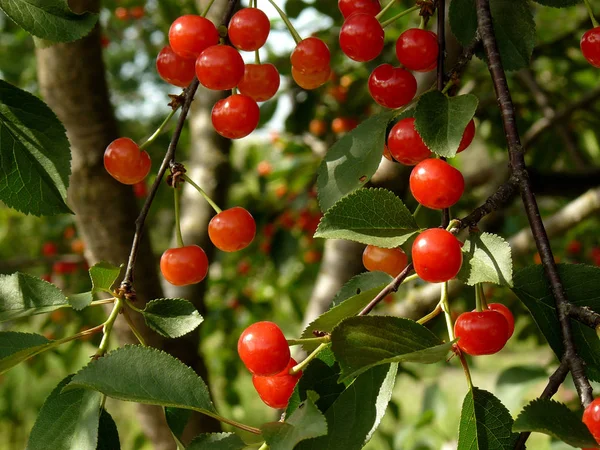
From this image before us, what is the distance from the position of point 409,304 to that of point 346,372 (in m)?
1.54

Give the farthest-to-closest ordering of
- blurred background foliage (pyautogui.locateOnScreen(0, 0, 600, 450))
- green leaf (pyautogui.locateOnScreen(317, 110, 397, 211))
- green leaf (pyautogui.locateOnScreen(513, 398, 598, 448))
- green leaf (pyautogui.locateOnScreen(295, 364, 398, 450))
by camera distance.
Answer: blurred background foliage (pyautogui.locateOnScreen(0, 0, 600, 450)), green leaf (pyautogui.locateOnScreen(317, 110, 397, 211)), green leaf (pyautogui.locateOnScreen(295, 364, 398, 450)), green leaf (pyautogui.locateOnScreen(513, 398, 598, 448))

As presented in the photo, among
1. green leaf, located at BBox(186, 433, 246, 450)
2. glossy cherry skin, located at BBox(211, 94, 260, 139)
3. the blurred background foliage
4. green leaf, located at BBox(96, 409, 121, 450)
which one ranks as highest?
glossy cherry skin, located at BBox(211, 94, 260, 139)

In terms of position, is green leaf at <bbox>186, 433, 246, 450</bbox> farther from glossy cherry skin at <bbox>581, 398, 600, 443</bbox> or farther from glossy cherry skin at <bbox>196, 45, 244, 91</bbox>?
glossy cherry skin at <bbox>196, 45, 244, 91</bbox>

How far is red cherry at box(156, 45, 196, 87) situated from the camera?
1084mm

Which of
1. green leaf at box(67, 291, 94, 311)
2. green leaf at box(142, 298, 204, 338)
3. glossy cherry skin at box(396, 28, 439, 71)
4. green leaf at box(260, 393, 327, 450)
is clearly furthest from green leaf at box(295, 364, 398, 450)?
glossy cherry skin at box(396, 28, 439, 71)

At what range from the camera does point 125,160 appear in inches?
41.1

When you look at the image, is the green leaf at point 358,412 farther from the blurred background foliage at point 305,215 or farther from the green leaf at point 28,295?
the blurred background foliage at point 305,215

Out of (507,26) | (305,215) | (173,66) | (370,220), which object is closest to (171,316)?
(370,220)

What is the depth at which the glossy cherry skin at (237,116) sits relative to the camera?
105 centimetres

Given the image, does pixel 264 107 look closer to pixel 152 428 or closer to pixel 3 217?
pixel 152 428

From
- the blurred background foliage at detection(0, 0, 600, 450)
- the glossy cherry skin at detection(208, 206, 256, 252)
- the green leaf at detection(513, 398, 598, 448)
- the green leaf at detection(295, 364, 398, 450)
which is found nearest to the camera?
the green leaf at detection(513, 398, 598, 448)

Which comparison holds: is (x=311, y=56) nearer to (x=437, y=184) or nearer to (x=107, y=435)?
(x=437, y=184)

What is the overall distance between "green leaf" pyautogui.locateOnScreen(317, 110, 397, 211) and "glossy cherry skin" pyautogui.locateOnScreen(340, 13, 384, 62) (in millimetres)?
110

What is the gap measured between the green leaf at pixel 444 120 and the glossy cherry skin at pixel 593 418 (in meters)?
0.33
